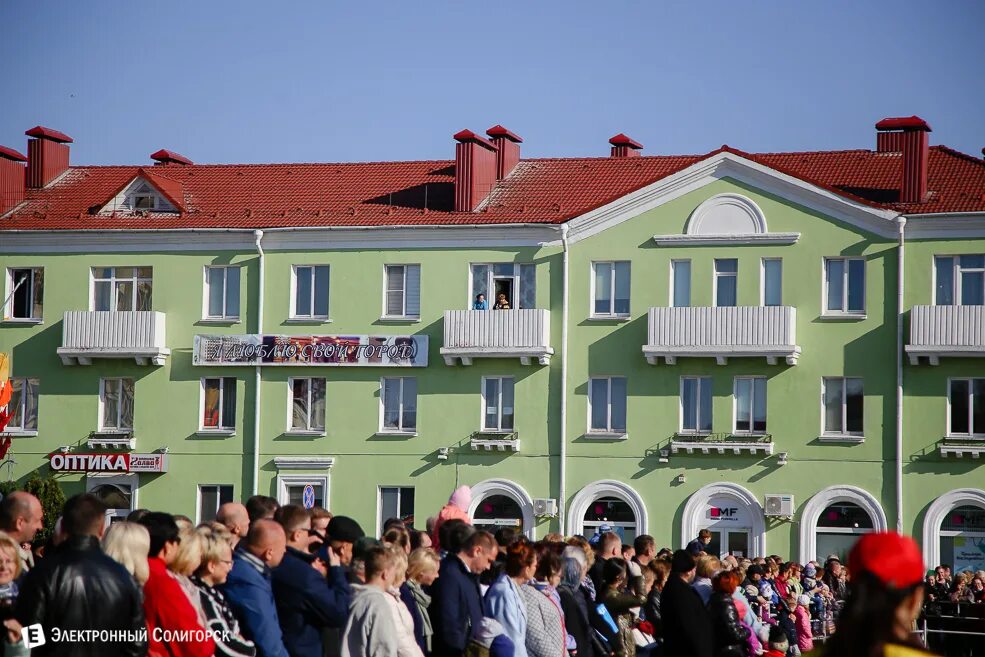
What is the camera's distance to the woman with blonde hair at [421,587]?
40.8 ft

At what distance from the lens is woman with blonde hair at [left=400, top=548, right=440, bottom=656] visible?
12422 mm

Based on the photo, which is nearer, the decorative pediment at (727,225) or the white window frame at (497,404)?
the decorative pediment at (727,225)

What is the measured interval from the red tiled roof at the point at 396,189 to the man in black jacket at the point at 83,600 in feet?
102

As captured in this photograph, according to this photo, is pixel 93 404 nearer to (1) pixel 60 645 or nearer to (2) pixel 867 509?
(2) pixel 867 509

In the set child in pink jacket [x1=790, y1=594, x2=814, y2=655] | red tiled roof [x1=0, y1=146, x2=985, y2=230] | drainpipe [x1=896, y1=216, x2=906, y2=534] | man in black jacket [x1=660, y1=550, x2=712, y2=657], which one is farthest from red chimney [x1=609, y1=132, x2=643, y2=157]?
man in black jacket [x1=660, y1=550, x2=712, y2=657]

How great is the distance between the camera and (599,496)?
128 feet

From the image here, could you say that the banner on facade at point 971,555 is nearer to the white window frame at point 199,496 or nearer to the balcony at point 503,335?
the balcony at point 503,335

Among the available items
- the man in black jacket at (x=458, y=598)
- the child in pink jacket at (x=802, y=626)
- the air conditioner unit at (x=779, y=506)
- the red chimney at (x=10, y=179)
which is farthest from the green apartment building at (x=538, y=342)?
the man in black jacket at (x=458, y=598)

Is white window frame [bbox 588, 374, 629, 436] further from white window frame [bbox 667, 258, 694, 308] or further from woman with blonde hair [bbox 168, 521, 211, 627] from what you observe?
woman with blonde hair [bbox 168, 521, 211, 627]

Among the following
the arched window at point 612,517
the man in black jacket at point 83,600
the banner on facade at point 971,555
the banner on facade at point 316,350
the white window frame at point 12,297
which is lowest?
the banner on facade at point 971,555

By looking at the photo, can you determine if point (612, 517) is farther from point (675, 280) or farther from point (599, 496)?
point (675, 280)

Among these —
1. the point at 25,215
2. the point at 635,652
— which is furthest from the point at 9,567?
the point at 25,215

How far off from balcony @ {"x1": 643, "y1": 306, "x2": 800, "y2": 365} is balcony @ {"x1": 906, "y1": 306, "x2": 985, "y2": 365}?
2.83 metres

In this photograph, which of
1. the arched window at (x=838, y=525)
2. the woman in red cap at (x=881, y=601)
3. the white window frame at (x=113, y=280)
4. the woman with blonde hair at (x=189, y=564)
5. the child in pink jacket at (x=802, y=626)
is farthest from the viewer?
the white window frame at (x=113, y=280)
